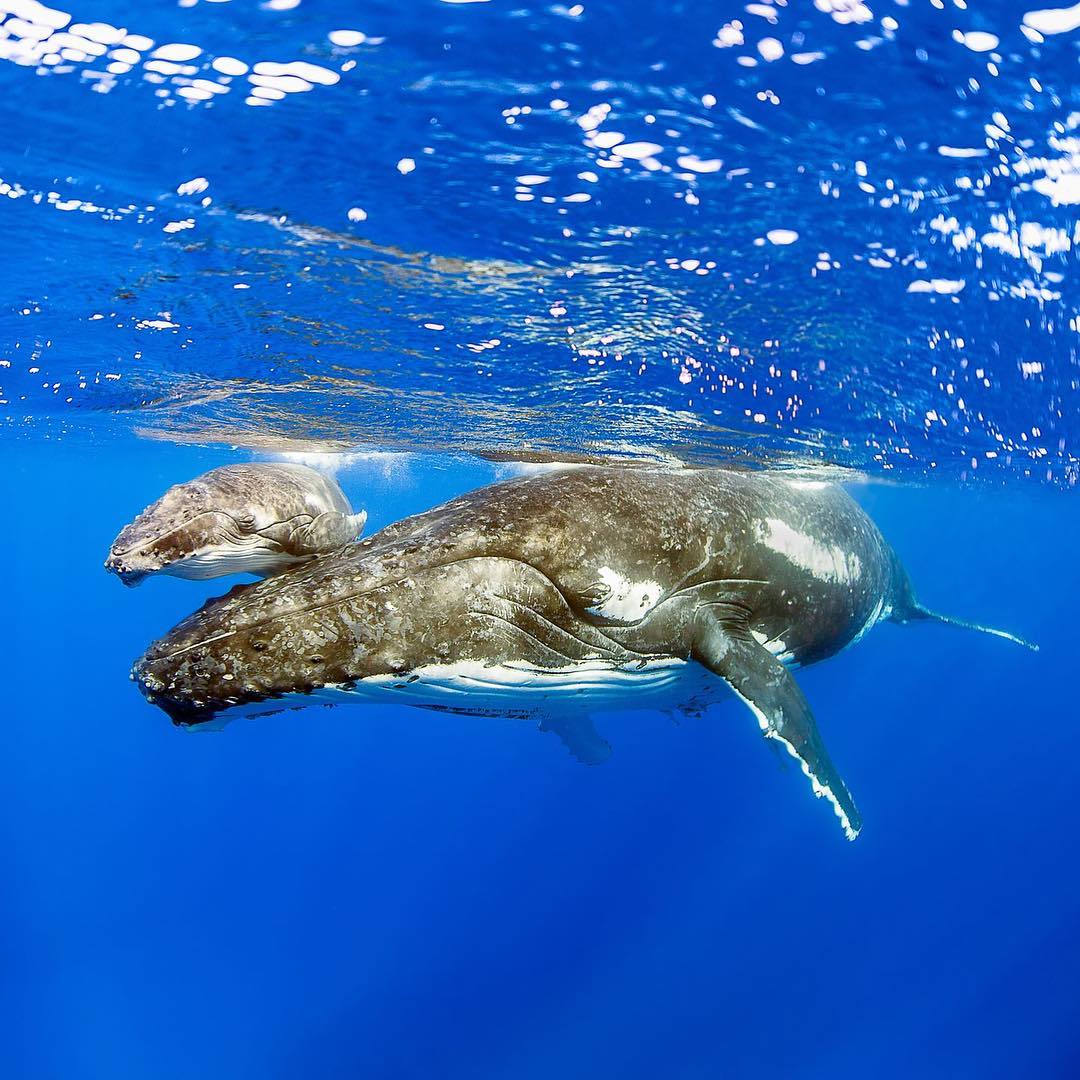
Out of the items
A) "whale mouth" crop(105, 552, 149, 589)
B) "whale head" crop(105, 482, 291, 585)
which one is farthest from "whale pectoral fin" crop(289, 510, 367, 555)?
"whale mouth" crop(105, 552, 149, 589)

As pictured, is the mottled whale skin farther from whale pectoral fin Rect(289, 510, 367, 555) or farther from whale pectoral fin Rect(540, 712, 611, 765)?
whale pectoral fin Rect(540, 712, 611, 765)

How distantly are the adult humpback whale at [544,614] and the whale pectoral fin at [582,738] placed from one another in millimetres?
2448

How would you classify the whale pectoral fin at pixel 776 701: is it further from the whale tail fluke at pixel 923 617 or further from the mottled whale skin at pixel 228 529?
the whale tail fluke at pixel 923 617

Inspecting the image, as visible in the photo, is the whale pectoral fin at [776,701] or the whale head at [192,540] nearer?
the whale pectoral fin at [776,701]

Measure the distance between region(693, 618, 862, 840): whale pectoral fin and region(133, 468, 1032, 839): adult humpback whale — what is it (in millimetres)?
11

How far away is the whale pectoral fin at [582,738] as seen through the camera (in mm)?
7969

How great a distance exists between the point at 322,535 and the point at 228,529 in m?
0.71

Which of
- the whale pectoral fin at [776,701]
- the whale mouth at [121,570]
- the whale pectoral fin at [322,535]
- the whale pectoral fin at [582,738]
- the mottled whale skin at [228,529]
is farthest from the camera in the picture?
the whale pectoral fin at [582,738]

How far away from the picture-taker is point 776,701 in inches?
164

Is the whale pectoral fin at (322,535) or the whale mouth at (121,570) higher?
the whale mouth at (121,570)

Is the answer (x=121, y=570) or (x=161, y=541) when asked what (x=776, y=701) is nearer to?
(x=161, y=541)

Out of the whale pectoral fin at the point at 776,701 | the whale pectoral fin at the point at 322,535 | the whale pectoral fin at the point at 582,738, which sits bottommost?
the whale pectoral fin at the point at 582,738

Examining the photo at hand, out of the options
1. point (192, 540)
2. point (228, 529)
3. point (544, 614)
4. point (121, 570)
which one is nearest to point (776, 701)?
point (544, 614)

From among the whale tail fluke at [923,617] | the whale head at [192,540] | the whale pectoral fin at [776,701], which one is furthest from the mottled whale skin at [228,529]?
the whale tail fluke at [923,617]
